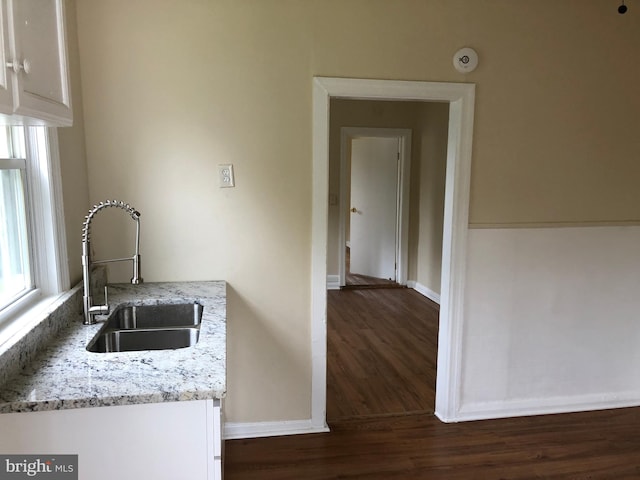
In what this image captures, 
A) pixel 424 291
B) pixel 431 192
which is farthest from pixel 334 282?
pixel 431 192

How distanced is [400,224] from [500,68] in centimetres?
362

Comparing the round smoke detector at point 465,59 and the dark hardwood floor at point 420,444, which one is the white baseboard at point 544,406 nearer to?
the dark hardwood floor at point 420,444

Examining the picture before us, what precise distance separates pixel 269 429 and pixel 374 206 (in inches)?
167

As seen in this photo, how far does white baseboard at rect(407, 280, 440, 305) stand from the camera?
5.56m

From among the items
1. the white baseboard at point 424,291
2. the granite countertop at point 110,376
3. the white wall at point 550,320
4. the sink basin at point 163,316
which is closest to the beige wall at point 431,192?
the white baseboard at point 424,291

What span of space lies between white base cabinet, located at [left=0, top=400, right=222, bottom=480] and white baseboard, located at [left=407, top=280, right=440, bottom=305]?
14.3ft

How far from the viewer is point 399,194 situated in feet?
20.5

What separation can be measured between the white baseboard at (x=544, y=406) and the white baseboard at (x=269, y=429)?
0.81m

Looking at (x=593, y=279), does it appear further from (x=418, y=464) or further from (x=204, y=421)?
(x=204, y=421)

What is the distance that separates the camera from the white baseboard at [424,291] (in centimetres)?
556

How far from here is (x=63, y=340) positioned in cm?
175

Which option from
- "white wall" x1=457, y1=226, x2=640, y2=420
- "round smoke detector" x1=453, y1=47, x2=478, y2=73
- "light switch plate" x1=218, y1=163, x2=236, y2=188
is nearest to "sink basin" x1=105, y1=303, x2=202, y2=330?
"light switch plate" x1=218, y1=163, x2=236, y2=188

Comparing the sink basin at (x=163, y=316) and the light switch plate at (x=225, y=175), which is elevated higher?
the light switch plate at (x=225, y=175)

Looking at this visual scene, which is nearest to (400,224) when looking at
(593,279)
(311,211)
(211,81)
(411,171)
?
(411,171)
